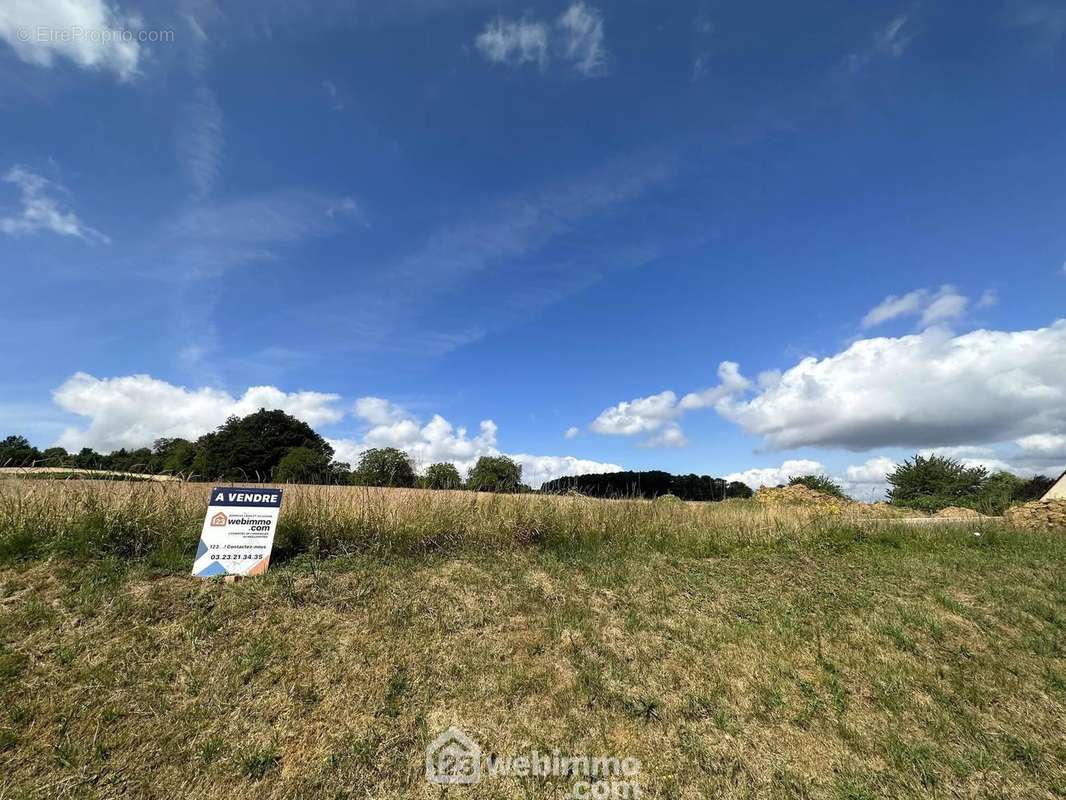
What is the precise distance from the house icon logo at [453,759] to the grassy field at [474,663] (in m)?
0.08

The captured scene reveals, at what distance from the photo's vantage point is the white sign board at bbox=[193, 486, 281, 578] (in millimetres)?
5930

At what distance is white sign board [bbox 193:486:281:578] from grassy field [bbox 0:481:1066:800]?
0.27 meters

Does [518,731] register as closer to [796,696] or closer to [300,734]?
[300,734]

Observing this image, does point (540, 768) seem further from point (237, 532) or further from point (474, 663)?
point (237, 532)

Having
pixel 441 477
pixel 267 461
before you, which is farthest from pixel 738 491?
pixel 267 461

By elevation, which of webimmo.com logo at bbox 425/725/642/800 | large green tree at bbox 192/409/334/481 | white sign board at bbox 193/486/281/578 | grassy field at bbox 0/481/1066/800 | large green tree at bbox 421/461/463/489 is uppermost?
large green tree at bbox 192/409/334/481

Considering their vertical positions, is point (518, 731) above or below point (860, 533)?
below

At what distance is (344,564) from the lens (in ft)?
21.4

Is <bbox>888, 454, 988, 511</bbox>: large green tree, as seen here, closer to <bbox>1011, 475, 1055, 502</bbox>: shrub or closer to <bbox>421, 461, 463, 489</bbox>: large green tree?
A: <bbox>1011, 475, 1055, 502</bbox>: shrub

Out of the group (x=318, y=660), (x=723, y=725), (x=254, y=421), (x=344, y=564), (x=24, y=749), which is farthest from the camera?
(x=254, y=421)

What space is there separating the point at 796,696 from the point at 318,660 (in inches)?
173

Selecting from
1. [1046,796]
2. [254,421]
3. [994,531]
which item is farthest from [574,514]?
[254,421]

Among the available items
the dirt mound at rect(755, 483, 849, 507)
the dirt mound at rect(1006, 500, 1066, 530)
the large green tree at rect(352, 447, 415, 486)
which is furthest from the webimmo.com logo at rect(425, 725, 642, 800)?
the dirt mound at rect(755, 483, 849, 507)

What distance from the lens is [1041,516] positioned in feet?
44.9
